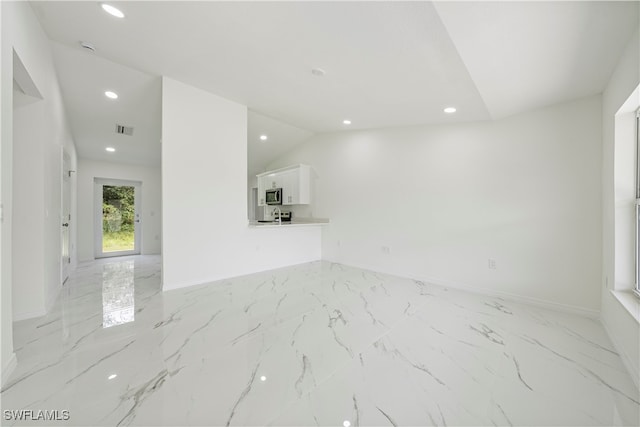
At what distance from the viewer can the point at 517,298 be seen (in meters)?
3.19

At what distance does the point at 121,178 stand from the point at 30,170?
14.9 ft

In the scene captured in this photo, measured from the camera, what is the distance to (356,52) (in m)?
2.39

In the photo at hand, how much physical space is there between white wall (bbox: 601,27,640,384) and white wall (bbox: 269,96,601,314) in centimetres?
19

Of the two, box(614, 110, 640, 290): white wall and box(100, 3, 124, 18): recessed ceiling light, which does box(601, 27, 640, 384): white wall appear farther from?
box(100, 3, 124, 18): recessed ceiling light

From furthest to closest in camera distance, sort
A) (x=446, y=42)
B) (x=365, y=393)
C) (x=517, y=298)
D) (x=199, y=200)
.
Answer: (x=199, y=200), (x=517, y=298), (x=446, y=42), (x=365, y=393)

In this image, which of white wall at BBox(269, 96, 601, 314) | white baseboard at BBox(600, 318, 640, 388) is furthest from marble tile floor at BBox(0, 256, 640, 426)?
white wall at BBox(269, 96, 601, 314)

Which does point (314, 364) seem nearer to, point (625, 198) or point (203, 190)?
point (203, 190)

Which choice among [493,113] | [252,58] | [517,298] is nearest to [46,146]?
[252,58]

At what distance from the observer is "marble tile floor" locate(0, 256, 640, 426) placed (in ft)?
4.54

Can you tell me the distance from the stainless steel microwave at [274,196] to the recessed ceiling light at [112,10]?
410cm

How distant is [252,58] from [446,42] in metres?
1.89

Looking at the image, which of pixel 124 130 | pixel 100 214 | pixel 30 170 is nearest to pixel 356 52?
pixel 30 170

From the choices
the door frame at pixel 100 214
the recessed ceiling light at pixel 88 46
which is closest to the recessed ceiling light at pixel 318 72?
the recessed ceiling light at pixel 88 46

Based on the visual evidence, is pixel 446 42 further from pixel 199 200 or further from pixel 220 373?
pixel 199 200
